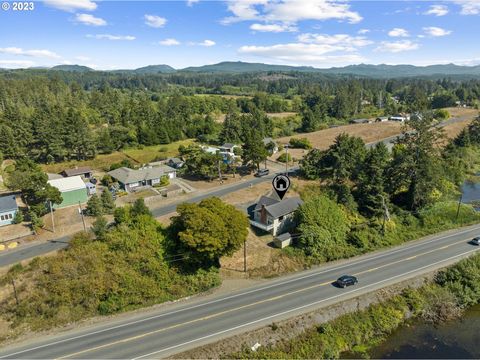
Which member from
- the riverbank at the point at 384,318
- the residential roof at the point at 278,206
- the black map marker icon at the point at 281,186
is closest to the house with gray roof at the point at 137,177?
the black map marker icon at the point at 281,186

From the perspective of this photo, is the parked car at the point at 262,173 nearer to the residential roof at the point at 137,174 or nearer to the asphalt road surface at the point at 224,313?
the residential roof at the point at 137,174

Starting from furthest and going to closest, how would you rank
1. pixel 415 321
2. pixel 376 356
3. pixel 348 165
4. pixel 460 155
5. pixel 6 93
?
pixel 6 93, pixel 460 155, pixel 348 165, pixel 415 321, pixel 376 356

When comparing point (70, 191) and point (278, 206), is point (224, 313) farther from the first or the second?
point (70, 191)

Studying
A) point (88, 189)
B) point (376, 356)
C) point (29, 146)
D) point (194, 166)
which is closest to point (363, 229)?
point (376, 356)

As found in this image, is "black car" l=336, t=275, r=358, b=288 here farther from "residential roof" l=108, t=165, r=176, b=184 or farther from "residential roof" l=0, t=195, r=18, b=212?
"residential roof" l=0, t=195, r=18, b=212

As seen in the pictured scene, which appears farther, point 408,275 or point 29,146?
point 29,146

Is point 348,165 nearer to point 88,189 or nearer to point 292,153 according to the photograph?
point 292,153

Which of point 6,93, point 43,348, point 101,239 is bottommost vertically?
point 43,348

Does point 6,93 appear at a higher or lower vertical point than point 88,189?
higher
